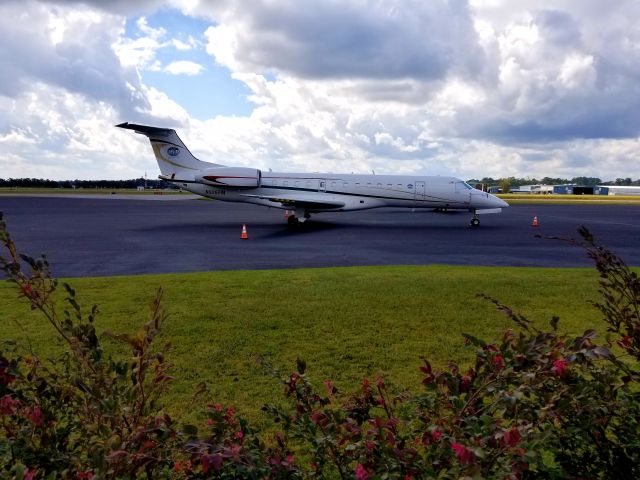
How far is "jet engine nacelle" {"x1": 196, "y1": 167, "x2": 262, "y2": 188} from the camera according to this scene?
2716cm

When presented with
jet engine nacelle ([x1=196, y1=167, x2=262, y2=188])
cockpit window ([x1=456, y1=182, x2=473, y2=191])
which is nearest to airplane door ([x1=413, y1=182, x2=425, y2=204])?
cockpit window ([x1=456, y1=182, x2=473, y2=191])

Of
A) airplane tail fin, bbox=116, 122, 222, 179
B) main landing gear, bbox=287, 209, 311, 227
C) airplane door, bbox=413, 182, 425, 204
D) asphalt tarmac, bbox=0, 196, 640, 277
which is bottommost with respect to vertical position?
asphalt tarmac, bbox=0, 196, 640, 277

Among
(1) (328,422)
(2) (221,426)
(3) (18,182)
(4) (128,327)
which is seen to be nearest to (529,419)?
(1) (328,422)

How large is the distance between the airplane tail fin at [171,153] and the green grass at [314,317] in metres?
19.2

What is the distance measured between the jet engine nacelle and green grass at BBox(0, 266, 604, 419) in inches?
658

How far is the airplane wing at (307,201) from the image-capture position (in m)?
25.7

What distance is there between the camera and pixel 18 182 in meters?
148

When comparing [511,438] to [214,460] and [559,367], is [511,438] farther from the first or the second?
[214,460]

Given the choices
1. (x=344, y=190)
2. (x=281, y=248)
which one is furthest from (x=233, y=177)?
(x=281, y=248)

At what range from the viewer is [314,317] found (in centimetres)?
741

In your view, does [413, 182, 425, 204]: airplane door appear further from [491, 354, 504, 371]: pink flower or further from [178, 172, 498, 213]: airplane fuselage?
[491, 354, 504, 371]: pink flower

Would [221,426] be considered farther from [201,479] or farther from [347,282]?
[347,282]

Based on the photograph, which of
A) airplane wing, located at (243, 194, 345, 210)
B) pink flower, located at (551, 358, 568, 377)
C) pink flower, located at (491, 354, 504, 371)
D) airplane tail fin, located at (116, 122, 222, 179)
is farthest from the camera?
airplane tail fin, located at (116, 122, 222, 179)

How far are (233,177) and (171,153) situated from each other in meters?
4.37
